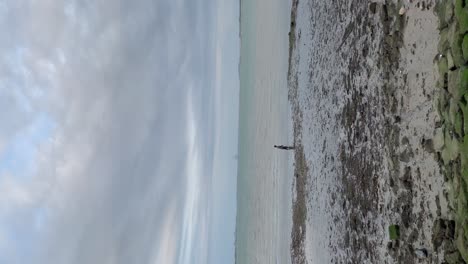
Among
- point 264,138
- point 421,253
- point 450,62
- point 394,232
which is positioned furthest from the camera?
point 264,138

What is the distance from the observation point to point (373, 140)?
439cm

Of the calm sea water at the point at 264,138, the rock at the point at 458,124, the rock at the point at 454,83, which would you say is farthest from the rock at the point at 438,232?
the calm sea water at the point at 264,138

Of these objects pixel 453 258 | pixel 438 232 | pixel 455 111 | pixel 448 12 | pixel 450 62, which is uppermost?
pixel 448 12

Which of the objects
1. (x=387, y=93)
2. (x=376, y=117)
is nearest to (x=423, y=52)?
(x=387, y=93)

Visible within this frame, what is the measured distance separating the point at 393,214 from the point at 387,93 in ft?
3.65

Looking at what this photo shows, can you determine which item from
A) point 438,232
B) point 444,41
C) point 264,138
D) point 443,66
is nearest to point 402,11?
point 444,41

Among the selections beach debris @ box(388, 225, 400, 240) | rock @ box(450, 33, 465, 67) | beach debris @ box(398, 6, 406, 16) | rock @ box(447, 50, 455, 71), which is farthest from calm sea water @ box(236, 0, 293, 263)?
rock @ box(450, 33, 465, 67)

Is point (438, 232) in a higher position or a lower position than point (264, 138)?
lower

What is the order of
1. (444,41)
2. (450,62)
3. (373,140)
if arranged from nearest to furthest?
1. (450,62)
2. (444,41)
3. (373,140)

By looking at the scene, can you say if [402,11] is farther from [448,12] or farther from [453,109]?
[453,109]

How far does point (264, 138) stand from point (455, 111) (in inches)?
299

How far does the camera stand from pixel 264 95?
1090 centimetres

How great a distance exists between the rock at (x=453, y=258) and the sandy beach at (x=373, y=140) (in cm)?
1

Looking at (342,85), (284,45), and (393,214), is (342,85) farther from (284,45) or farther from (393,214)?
(284,45)
